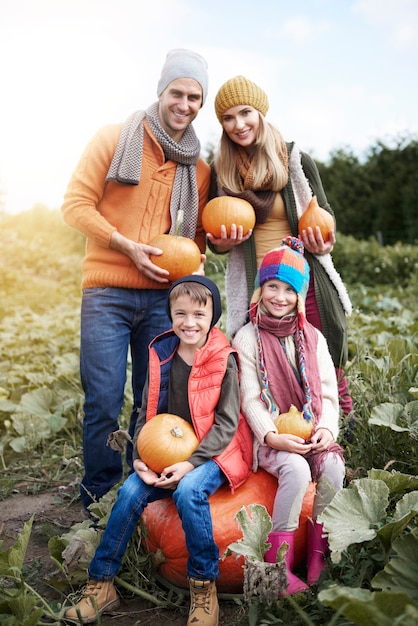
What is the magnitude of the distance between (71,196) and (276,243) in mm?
1010

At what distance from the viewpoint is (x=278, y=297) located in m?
2.57

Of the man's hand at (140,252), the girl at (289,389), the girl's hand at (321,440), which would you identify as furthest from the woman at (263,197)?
the girl's hand at (321,440)

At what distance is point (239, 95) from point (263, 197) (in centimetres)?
47

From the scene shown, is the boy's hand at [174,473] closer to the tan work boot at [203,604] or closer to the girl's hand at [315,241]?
the tan work boot at [203,604]

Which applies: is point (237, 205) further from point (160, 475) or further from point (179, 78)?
point (160, 475)

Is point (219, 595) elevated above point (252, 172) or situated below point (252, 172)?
below

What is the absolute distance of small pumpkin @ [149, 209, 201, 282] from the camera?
2773 mm

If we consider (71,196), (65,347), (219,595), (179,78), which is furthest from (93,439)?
(65,347)

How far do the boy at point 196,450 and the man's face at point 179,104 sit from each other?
80cm

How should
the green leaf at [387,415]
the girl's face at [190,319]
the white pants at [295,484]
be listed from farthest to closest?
the green leaf at [387,415], the girl's face at [190,319], the white pants at [295,484]

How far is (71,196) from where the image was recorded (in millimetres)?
2875

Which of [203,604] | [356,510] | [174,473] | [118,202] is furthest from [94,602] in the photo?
[118,202]

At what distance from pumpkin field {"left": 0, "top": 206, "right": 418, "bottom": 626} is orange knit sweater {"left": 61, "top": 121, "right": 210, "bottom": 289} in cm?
98

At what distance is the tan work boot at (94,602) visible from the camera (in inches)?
86.3
